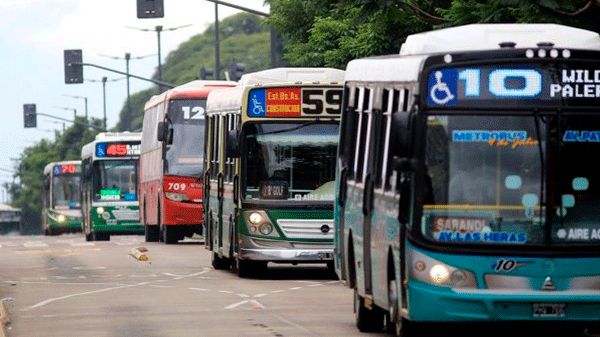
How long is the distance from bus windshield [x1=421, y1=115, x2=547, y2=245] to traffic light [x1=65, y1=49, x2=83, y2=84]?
4921 cm

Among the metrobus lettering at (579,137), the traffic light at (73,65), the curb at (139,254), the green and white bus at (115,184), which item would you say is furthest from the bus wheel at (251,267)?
Answer: the traffic light at (73,65)

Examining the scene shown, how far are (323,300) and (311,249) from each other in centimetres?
381

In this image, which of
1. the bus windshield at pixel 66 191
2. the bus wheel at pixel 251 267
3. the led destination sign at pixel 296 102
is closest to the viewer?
the led destination sign at pixel 296 102

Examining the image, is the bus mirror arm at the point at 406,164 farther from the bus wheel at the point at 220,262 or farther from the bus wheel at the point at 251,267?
the bus wheel at the point at 220,262

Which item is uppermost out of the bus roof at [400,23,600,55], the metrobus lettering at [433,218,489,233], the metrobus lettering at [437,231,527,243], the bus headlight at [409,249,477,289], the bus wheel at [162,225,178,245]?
the bus roof at [400,23,600,55]

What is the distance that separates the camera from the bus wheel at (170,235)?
4484cm

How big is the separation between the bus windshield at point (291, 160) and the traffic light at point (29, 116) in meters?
65.0

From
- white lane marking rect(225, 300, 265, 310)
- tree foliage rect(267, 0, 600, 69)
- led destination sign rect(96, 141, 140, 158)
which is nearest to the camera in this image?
tree foliage rect(267, 0, 600, 69)

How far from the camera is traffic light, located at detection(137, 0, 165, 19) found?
1761 inches

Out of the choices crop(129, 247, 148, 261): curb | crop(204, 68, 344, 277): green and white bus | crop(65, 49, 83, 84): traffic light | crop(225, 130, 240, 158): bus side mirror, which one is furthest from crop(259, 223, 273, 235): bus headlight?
crop(65, 49, 83, 84): traffic light

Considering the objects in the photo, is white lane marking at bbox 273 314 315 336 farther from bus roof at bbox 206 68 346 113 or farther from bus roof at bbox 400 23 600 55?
bus roof at bbox 206 68 346 113

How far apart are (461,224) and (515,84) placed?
3.93 feet

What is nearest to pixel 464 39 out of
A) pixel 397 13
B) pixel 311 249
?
pixel 397 13

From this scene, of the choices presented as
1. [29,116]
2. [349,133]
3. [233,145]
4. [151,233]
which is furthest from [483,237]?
[29,116]
